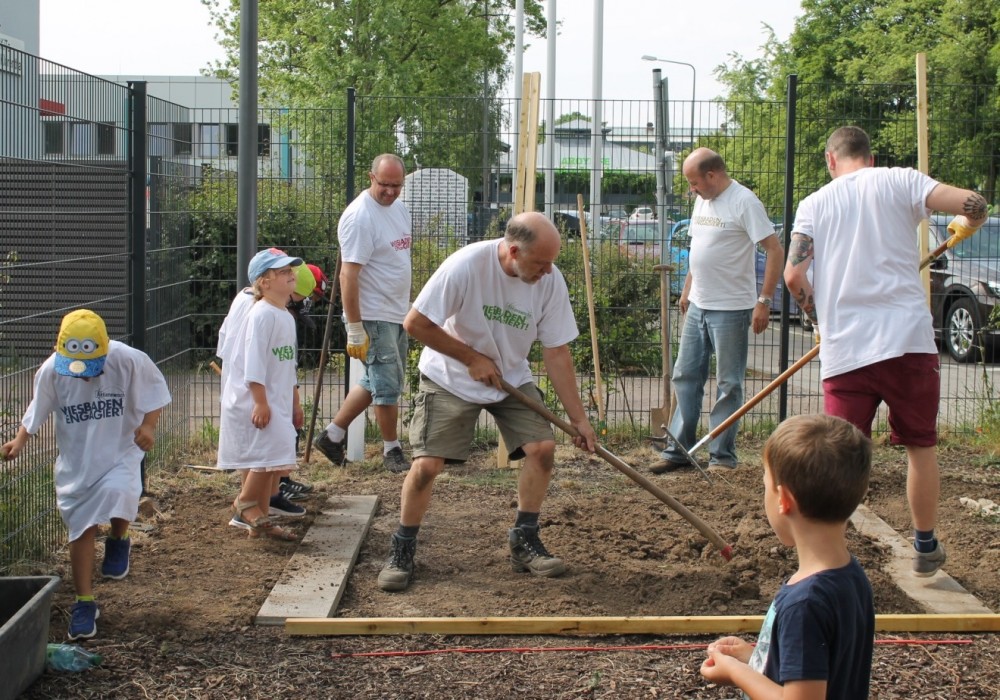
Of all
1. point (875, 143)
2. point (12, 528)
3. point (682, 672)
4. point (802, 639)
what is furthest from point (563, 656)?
point (875, 143)

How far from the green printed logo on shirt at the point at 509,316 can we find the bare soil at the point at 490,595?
124 cm

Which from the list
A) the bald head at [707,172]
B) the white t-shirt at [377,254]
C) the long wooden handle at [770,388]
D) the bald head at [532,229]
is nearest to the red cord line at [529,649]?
the bald head at [532,229]

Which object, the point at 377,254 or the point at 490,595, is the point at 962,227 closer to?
the point at 490,595

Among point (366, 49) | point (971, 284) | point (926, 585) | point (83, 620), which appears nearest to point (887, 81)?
point (366, 49)

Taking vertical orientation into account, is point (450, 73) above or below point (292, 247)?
above

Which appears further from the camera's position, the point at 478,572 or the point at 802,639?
the point at 478,572

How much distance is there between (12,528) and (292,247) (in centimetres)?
405

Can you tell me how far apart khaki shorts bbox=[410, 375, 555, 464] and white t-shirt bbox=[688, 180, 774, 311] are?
2544 mm

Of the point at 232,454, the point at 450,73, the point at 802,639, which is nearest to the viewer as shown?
the point at 802,639

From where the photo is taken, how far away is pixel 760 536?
585cm

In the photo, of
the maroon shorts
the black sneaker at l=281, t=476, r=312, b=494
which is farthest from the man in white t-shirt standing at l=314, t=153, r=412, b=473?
the maroon shorts

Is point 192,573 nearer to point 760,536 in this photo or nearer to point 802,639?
point 760,536

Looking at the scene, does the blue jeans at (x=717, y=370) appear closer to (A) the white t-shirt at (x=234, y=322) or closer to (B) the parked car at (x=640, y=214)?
(B) the parked car at (x=640, y=214)

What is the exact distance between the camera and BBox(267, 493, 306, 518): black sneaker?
255 inches
